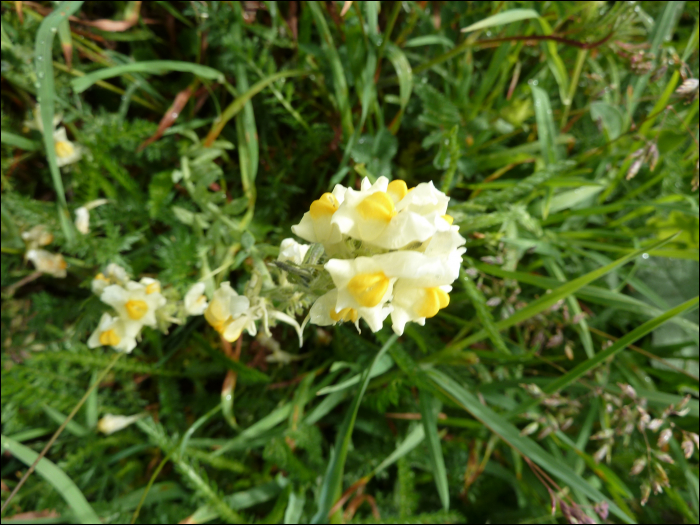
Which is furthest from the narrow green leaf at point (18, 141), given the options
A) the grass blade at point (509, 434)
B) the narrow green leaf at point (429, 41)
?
the grass blade at point (509, 434)

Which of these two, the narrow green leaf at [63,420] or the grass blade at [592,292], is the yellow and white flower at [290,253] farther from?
the narrow green leaf at [63,420]

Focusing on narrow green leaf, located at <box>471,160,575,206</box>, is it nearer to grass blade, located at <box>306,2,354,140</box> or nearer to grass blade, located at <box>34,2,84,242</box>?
grass blade, located at <box>306,2,354,140</box>

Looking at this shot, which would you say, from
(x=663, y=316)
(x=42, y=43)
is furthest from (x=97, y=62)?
(x=663, y=316)

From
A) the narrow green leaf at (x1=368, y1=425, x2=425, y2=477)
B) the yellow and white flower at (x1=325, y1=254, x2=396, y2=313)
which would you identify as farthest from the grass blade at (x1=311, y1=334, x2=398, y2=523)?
the yellow and white flower at (x1=325, y1=254, x2=396, y2=313)

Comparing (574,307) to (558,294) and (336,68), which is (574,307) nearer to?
(558,294)

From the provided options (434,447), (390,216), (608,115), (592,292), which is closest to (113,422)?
(434,447)

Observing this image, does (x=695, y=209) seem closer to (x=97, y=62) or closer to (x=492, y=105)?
(x=492, y=105)

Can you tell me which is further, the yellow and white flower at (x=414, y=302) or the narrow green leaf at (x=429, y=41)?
the narrow green leaf at (x=429, y=41)
